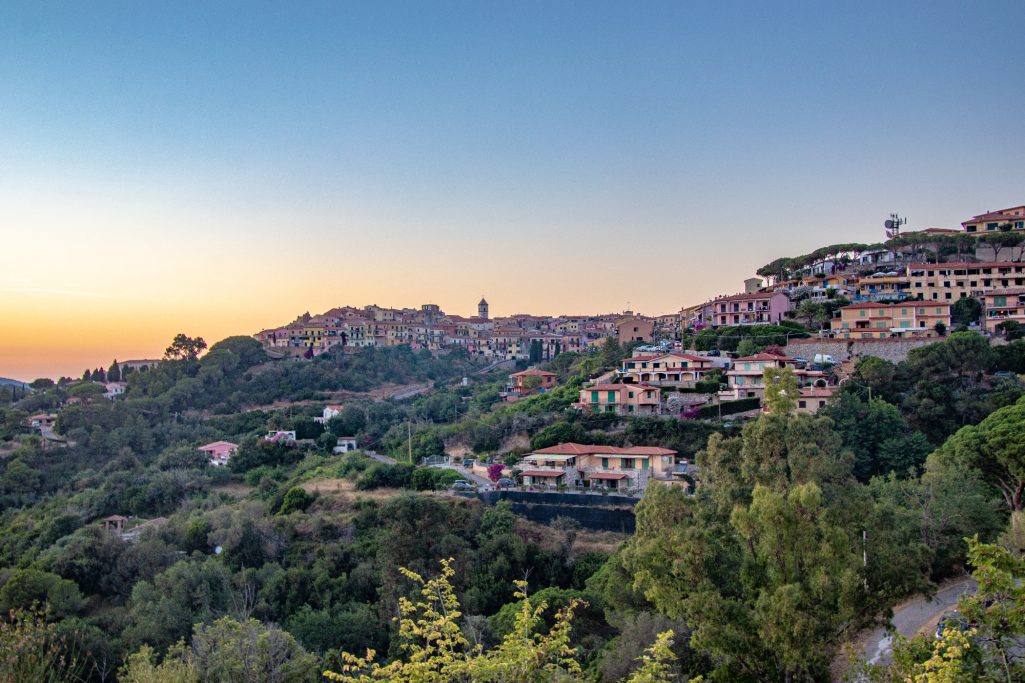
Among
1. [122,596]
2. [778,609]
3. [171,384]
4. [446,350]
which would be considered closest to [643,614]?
[778,609]

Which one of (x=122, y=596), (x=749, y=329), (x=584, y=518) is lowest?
(x=122, y=596)

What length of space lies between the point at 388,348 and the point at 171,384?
21.5 metres

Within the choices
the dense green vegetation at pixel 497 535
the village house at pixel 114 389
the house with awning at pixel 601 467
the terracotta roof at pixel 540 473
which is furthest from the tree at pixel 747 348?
the village house at pixel 114 389

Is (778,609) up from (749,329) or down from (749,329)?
down

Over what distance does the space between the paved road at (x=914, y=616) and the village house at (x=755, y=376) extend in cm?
1783

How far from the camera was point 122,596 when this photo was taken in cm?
2606

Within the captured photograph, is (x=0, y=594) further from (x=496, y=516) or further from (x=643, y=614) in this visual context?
Answer: (x=643, y=614)

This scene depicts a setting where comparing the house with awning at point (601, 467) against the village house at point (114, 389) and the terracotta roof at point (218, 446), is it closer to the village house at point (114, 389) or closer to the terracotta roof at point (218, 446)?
the terracotta roof at point (218, 446)

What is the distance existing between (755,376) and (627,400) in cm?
634

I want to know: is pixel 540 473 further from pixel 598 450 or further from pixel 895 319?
pixel 895 319

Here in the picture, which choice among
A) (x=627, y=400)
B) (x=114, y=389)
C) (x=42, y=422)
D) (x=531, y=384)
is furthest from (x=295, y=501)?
(x=114, y=389)

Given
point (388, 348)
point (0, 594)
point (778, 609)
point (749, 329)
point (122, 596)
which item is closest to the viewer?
point (778, 609)

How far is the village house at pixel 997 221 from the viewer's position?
51688mm

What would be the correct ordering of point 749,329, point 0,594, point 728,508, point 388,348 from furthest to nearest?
1. point 388,348
2. point 749,329
3. point 0,594
4. point 728,508
